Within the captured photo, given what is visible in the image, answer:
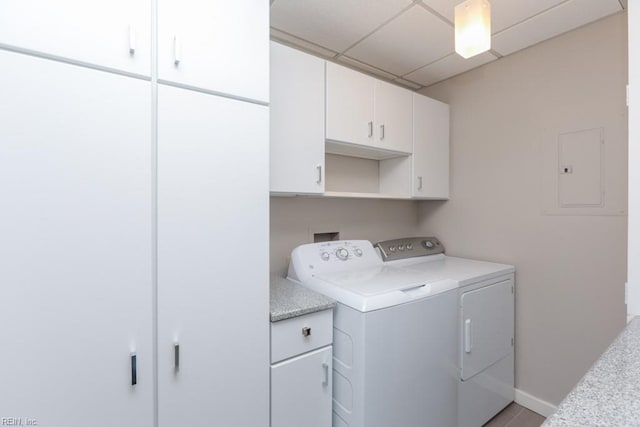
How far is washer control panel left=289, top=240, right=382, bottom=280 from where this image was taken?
1756 mm

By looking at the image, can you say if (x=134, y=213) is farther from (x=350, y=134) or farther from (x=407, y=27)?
(x=407, y=27)

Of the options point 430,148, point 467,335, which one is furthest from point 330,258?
point 430,148

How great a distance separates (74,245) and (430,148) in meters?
2.26

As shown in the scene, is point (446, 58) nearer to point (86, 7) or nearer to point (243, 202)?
point (243, 202)

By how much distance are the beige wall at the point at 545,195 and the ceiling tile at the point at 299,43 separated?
1.13 m

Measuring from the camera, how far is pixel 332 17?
171 centimetres

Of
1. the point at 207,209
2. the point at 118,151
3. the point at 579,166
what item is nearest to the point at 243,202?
the point at 207,209

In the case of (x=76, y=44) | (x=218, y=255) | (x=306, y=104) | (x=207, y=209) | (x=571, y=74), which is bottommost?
(x=218, y=255)

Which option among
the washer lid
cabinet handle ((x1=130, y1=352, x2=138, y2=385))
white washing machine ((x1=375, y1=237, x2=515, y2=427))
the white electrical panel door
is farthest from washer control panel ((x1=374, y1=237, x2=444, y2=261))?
cabinet handle ((x1=130, y1=352, x2=138, y2=385))

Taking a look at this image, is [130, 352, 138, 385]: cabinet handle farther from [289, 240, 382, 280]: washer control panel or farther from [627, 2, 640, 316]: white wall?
[627, 2, 640, 316]: white wall

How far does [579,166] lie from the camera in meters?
1.82

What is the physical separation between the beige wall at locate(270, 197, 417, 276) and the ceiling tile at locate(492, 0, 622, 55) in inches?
53.7

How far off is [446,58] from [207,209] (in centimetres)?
205

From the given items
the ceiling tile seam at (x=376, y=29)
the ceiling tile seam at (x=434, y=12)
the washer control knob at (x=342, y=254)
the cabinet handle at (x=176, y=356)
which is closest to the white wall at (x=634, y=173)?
the ceiling tile seam at (x=434, y=12)
